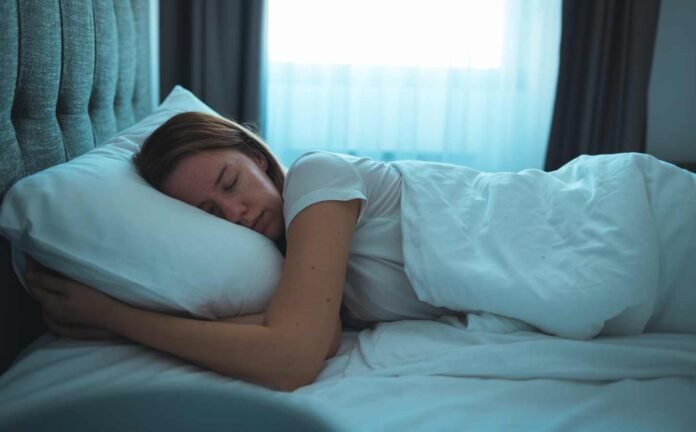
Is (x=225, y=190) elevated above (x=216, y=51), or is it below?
below

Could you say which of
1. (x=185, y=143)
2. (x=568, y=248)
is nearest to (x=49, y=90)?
(x=185, y=143)

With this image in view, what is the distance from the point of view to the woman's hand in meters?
0.88

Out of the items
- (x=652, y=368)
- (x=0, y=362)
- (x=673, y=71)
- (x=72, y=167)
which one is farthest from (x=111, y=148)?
(x=673, y=71)

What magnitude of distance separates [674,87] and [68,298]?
3.00 m

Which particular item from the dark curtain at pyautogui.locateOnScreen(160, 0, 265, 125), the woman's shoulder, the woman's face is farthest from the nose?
the dark curtain at pyautogui.locateOnScreen(160, 0, 265, 125)

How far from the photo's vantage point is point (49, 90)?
3.61 feet

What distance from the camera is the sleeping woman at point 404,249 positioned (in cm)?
85

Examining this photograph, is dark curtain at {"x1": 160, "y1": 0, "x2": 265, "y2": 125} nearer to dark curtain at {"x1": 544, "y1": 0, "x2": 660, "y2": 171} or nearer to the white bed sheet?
dark curtain at {"x1": 544, "y1": 0, "x2": 660, "y2": 171}

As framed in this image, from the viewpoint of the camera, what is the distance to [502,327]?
3.13 ft

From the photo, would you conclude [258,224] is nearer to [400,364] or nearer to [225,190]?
[225,190]

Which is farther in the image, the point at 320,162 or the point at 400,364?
the point at 320,162

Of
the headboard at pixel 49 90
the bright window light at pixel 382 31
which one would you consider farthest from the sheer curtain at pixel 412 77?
the headboard at pixel 49 90

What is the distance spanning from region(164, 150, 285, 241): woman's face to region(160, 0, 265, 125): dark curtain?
1.55 m

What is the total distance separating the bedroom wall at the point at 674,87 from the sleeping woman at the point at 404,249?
210 cm
